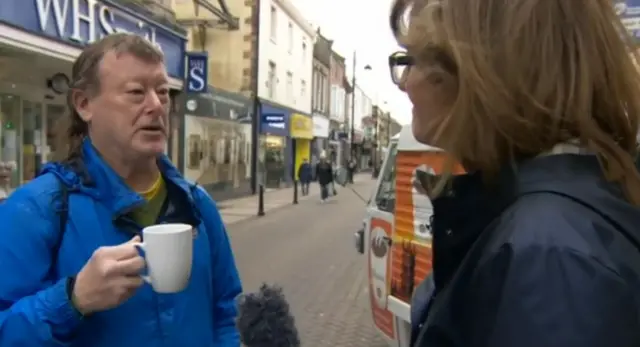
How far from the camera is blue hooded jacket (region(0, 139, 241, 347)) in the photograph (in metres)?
1.54

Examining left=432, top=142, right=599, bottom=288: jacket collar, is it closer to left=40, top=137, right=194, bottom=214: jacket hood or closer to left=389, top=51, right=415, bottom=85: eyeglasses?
left=389, top=51, right=415, bottom=85: eyeglasses

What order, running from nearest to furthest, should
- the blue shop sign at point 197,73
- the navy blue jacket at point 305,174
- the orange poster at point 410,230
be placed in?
the orange poster at point 410,230, the blue shop sign at point 197,73, the navy blue jacket at point 305,174

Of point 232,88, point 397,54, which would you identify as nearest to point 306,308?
point 397,54

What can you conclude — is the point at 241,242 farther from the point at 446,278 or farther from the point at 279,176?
the point at 279,176

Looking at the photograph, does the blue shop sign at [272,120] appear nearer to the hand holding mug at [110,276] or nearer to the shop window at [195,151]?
the shop window at [195,151]

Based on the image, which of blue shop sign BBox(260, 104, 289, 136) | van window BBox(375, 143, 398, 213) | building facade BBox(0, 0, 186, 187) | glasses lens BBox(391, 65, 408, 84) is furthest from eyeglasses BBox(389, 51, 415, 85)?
blue shop sign BBox(260, 104, 289, 136)

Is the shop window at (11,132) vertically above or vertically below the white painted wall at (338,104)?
below

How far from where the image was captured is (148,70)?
187 cm

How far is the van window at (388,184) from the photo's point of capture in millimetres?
5156

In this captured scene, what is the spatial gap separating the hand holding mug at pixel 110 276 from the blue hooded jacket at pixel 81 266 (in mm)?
72

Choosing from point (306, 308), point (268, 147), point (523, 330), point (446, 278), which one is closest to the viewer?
point (523, 330)

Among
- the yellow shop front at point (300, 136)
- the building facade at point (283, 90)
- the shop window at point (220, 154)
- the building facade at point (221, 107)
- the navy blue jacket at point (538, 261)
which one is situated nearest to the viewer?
the navy blue jacket at point (538, 261)

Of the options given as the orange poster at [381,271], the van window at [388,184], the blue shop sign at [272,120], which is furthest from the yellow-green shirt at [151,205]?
the blue shop sign at [272,120]

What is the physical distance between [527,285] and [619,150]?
0.34 meters
